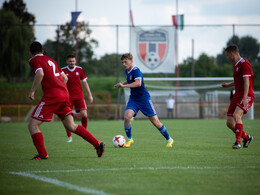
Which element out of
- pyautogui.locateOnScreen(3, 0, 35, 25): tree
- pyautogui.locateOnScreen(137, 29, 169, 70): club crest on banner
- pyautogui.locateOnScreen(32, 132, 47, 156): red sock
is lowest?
pyautogui.locateOnScreen(32, 132, 47, 156): red sock

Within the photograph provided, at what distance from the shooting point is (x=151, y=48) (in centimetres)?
2883

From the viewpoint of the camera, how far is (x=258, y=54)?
31.7m

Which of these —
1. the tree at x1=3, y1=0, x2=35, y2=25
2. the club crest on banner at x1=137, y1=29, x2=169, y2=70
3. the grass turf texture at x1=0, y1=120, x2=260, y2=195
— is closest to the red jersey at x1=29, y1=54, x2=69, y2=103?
the grass turf texture at x1=0, y1=120, x2=260, y2=195

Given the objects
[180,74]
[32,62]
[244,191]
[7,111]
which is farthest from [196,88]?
[244,191]

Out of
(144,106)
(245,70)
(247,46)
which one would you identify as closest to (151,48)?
(247,46)

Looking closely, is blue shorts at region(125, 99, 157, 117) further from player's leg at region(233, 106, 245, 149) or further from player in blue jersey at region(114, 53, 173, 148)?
player's leg at region(233, 106, 245, 149)

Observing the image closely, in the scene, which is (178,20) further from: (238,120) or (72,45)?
(238,120)

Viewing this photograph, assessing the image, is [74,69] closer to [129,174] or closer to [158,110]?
[129,174]

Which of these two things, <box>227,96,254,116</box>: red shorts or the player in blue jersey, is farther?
the player in blue jersey

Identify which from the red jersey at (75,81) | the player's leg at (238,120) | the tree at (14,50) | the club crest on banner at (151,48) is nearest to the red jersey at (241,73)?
the player's leg at (238,120)

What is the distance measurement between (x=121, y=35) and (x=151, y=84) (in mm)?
6995

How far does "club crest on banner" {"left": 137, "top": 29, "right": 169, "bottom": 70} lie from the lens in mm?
28781

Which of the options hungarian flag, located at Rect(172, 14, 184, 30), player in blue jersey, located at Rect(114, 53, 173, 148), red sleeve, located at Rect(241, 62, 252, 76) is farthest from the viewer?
hungarian flag, located at Rect(172, 14, 184, 30)

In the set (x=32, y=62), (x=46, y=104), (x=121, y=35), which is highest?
(x=121, y=35)
